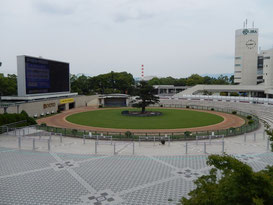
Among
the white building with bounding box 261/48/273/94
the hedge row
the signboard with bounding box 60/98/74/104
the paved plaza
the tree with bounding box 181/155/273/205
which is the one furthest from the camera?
the white building with bounding box 261/48/273/94

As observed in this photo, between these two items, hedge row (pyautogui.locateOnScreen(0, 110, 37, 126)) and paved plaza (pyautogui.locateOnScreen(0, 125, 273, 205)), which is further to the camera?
hedge row (pyautogui.locateOnScreen(0, 110, 37, 126))

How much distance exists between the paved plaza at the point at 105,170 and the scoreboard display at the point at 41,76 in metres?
19.2

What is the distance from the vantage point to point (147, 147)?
24.1 meters

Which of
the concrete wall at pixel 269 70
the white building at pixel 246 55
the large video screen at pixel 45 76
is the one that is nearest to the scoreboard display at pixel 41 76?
the large video screen at pixel 45 76

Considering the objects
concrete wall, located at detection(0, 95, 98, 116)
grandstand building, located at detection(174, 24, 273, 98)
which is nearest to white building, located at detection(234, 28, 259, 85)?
grandstand building, located at detection(174, 24, 273, 98)

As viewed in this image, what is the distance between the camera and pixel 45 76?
48.2m

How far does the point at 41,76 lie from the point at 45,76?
1.30m

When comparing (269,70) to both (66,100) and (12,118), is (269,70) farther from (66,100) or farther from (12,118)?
(12,118)

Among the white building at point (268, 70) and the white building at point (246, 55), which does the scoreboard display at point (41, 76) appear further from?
the white building at point (246, 55)

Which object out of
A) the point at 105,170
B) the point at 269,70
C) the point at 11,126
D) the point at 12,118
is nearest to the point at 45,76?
the point at 12,118

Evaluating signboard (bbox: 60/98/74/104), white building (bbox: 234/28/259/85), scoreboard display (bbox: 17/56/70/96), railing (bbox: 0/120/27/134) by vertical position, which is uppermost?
white building (bbox: 234/28/259/85)

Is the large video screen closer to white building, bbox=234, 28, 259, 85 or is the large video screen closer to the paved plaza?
the paved plaza

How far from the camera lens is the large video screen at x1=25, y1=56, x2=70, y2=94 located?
43688mm

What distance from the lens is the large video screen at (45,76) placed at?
1720 inches
